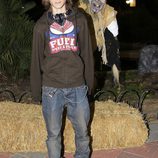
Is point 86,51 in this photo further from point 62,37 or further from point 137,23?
point 137,23

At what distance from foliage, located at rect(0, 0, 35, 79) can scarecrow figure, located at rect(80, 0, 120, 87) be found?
2146 millimetres

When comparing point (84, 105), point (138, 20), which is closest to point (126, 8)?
point (138, 20)

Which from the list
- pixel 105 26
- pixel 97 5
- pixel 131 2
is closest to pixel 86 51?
pixel 97 5

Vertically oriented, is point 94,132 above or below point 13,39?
below

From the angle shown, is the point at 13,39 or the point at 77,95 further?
the point at 13,39

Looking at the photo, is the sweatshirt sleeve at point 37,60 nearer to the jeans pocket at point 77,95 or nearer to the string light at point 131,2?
the jeans pocket at point 77,95

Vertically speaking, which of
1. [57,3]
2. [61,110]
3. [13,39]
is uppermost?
[57,3]

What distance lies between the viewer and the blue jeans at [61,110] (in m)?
3.87

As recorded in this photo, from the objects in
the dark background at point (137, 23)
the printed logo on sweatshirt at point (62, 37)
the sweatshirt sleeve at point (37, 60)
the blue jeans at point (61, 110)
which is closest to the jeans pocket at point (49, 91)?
the blue jeans at point (61, 110)

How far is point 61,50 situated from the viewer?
3770 millimetres

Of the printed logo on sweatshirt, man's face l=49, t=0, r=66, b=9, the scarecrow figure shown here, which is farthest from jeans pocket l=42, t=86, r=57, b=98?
the scarecrow figure

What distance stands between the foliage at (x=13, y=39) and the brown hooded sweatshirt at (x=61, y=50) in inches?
146

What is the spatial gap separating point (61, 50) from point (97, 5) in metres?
1.84

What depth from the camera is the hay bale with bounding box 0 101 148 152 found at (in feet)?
16.0
